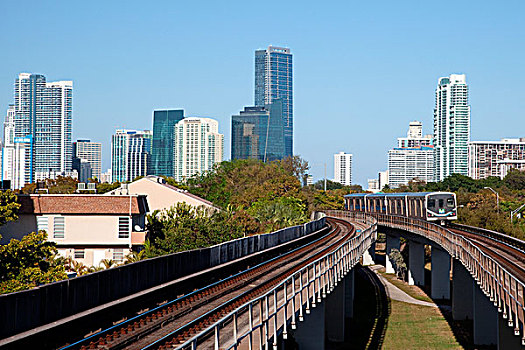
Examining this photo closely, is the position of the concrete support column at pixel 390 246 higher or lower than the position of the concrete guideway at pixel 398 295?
higher

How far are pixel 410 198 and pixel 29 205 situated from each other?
38885mm

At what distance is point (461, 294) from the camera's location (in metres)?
50.7

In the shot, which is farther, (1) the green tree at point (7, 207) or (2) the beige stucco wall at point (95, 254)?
(2) the beige stucco wall at point (95, 254)

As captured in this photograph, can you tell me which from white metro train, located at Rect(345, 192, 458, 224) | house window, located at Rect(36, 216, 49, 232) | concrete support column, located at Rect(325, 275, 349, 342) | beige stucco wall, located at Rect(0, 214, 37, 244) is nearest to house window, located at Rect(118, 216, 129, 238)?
house window, located at Rect(36, 216, 49, 232)

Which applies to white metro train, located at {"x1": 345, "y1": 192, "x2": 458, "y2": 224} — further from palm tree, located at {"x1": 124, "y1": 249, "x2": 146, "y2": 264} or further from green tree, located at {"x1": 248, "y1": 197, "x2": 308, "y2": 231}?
palm tree, located at {"x1": 124, "y1": 249, "x2": 146, "y2": 264}

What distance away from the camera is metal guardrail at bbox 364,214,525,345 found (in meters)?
22.5

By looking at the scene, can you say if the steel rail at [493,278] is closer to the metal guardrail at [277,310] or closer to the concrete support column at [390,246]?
the metal guardrail at [277,310]

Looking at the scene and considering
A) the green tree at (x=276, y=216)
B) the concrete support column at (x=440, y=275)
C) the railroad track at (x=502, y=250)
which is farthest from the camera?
the green tree at (x=276, y=216)

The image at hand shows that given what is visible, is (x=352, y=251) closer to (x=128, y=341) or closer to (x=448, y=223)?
(x=128, y=341)

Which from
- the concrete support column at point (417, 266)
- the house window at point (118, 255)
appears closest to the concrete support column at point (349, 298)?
the house window at point (118, 255)

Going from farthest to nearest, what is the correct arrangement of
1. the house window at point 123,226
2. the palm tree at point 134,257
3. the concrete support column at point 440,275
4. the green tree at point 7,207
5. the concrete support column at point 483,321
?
the concrete support column at point 440,275 < the house window at point 123,226 < the concrete support column at point 483,321 < the palm tree at point 134,257 < the green tree at point 7,207

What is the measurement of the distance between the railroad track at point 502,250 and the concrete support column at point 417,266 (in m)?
9.39

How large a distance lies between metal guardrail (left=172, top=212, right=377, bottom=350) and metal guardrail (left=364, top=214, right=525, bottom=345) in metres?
6.07

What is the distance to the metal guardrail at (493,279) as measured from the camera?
22484mm
